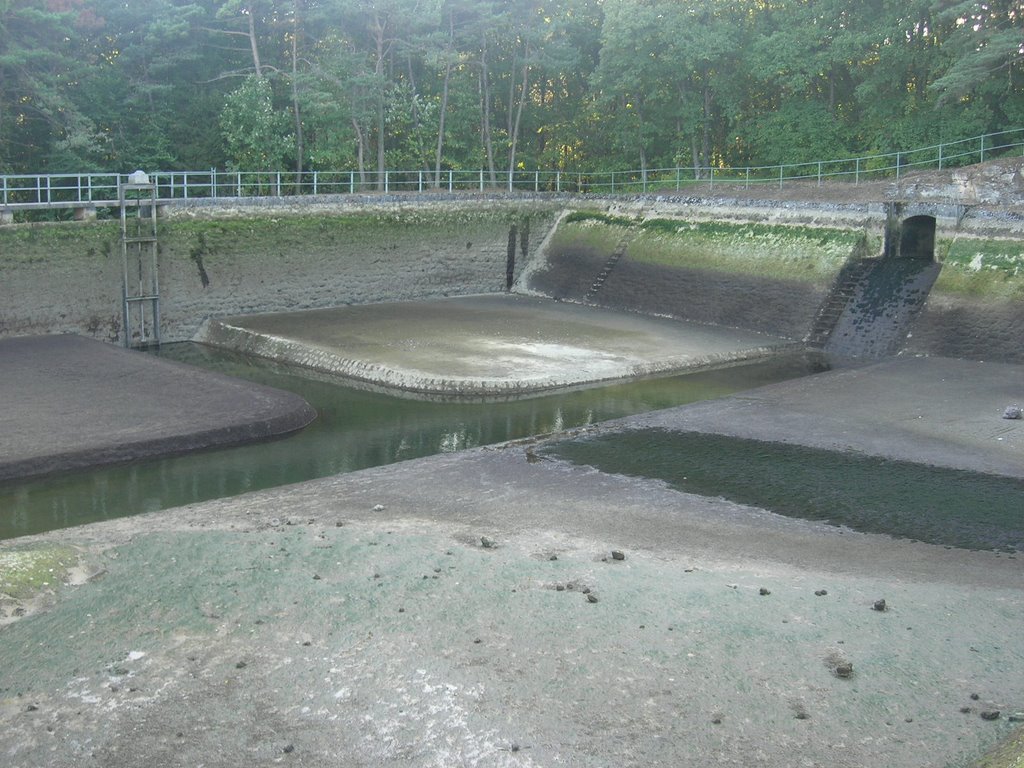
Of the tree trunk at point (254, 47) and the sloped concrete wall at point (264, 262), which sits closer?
the sloped concrete wall at point (264, 262)

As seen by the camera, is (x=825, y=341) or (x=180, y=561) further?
(x=825, y=341)

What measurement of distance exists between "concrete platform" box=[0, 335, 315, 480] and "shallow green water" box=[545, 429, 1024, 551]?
5783mm

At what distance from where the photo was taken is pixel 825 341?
29.5m

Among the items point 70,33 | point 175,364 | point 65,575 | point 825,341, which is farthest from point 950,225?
point 70,33

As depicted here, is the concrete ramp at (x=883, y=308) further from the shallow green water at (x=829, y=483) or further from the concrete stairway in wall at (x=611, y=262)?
the shallow green water at (x=829, y=483)

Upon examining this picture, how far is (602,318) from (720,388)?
8.01 metres

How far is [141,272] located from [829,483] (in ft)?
66.0

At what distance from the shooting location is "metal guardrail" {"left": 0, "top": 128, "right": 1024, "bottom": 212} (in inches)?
1334

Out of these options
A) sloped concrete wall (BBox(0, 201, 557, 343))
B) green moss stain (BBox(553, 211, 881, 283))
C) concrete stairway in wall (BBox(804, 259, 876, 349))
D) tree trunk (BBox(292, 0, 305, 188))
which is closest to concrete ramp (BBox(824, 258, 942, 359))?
concrete stairway in wall (BBox(804, 259, 876, 349))

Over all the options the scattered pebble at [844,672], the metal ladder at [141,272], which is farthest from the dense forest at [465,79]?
the scattered pebble at [844,672]

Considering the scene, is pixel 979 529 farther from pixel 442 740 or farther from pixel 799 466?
pixel 442 740

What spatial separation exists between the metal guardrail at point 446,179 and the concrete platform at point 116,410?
20.8 feet

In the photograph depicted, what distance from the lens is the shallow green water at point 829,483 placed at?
15.4 metres

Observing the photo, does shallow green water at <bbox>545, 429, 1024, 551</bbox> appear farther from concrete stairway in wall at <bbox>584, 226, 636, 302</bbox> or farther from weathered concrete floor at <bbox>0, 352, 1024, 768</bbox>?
concrete stairway in wall at <bbox>584, 226, 636, 302</bbox>
